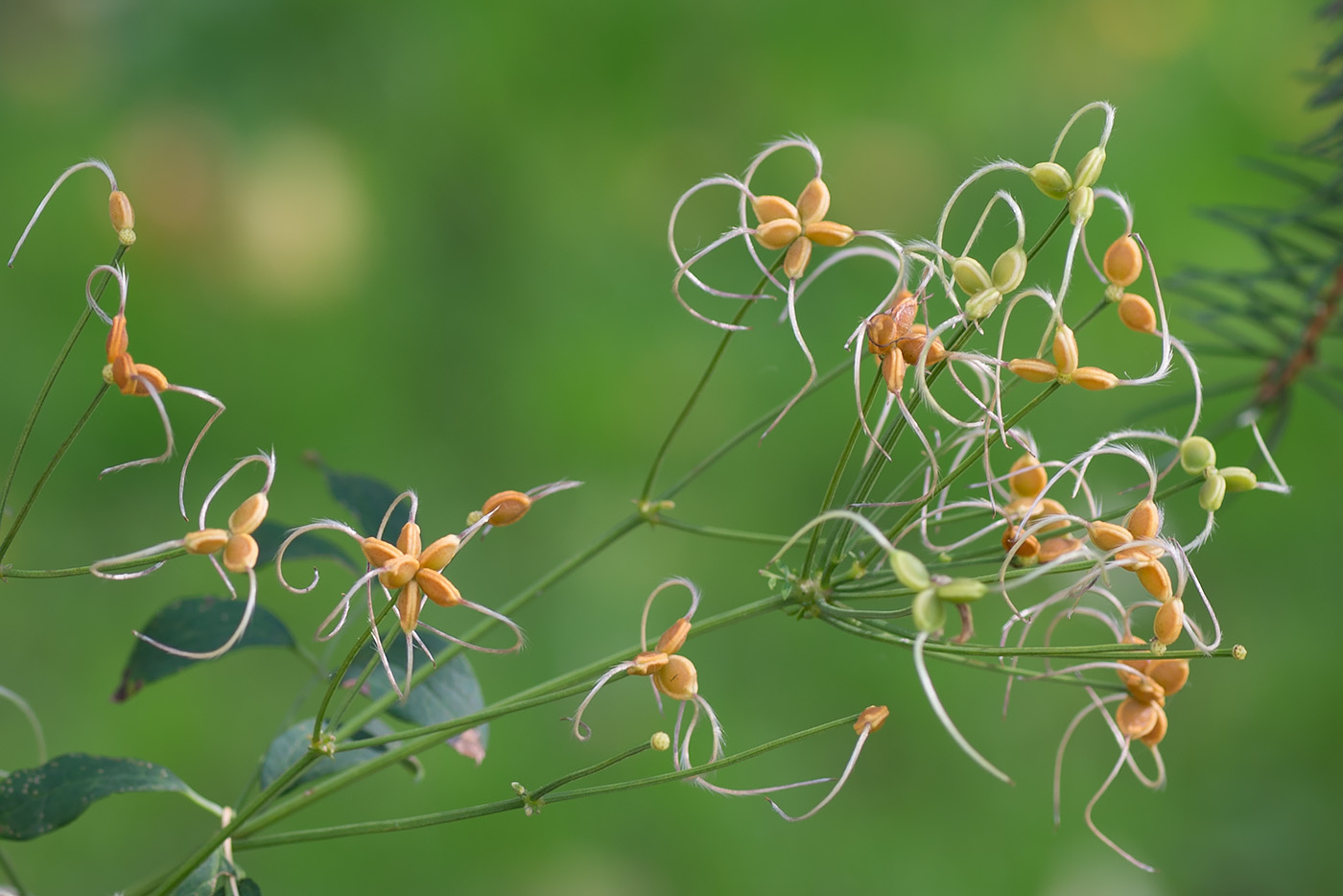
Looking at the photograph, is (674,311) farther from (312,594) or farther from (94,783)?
(94,783)

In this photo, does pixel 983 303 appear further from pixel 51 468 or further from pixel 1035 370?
pixel 51 468

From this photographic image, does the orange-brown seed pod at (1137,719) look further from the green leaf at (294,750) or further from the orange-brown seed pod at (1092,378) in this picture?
the green leaf at (294,750)

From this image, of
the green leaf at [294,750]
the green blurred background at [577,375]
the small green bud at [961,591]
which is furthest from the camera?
the green blurred background at [577,375]

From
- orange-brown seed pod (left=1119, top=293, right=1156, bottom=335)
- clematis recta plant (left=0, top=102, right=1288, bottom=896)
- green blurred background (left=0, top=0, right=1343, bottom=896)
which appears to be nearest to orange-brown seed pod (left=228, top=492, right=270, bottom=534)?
clematis recta plant (left=0, top=102, right=1288, bottom=896)

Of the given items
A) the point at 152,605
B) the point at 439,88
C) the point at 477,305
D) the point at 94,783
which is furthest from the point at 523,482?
the point at 94,783

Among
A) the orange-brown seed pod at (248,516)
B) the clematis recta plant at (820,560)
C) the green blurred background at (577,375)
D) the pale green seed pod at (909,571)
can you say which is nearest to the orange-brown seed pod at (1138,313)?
the clematis recta plant at (820,560)

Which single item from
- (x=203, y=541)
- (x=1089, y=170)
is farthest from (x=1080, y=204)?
(x=203, y=541)

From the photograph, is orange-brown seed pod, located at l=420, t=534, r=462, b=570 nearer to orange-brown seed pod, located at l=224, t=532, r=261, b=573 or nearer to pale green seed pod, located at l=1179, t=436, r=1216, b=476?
orange-brown seed pod, located at l=224, t=532, r=261, b=573
